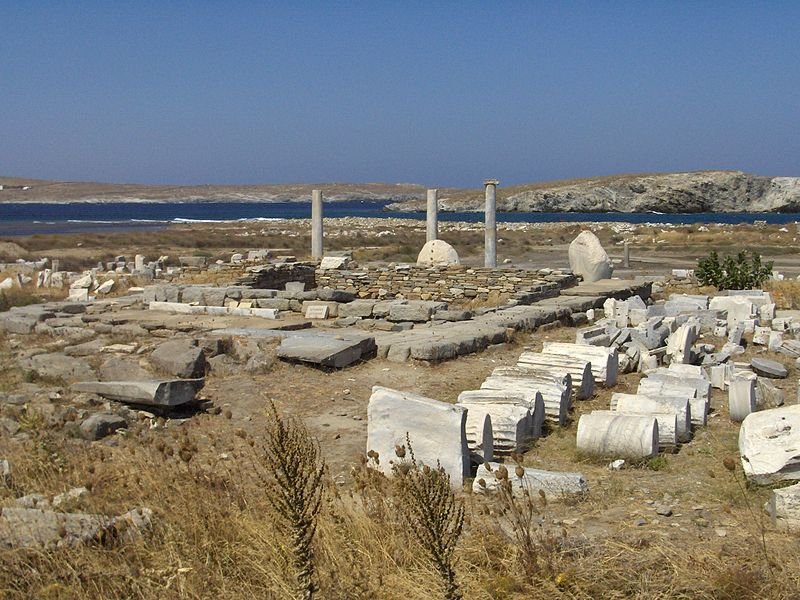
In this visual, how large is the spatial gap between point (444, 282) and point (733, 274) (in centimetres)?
574

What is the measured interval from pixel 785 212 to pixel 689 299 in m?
83.8

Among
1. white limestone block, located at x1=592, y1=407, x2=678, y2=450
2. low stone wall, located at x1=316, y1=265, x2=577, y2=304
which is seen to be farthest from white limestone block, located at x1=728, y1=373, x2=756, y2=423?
low stone wall, located at x1=316, y1=265, x2=577, y2=304

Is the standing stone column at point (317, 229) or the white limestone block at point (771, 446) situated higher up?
the standing stone column at point (317, 229)

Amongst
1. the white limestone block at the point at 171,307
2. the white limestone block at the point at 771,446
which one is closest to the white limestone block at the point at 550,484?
the white limestone block at the point at 771,446

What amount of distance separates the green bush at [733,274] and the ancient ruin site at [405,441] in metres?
0.09

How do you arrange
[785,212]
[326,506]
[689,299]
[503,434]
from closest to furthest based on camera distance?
[326,506]
[503,434]
[689,299]
[785,212]

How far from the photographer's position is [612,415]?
6.99 meters

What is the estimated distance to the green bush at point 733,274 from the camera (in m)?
16.9

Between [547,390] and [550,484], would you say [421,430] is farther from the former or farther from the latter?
[547,390]

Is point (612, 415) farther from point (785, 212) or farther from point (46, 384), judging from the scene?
point (785, 212)

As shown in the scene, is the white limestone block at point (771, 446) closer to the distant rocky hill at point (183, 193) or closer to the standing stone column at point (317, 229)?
the standing stone column at point (317, 229)

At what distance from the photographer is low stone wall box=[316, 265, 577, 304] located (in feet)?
55.1

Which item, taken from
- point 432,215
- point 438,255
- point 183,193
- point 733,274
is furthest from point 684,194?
point 183,193

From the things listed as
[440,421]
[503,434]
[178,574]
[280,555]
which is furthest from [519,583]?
[503,434]
